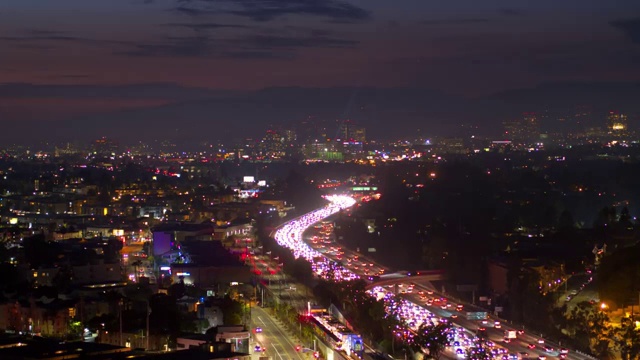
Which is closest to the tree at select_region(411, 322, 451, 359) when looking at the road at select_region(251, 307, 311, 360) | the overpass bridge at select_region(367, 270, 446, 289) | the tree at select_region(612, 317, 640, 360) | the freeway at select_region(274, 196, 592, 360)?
the freeway at select_region(274, 196, 592, 360)

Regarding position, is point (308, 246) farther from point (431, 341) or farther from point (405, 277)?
point (431, 341)

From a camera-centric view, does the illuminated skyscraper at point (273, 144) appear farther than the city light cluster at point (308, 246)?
Yes

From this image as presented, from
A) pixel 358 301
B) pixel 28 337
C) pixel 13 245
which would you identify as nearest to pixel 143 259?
pixel 13 245

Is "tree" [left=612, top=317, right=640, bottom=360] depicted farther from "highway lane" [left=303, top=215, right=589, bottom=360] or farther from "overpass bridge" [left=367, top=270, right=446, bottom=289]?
"overpass bridge" [left=367, top=270, right=446, bottom=289]

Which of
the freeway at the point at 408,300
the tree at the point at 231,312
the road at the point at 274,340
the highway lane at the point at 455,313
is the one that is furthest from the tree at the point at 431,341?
the tree at the point at 231,312

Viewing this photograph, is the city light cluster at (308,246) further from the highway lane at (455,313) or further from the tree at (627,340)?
the tree at (627,340)

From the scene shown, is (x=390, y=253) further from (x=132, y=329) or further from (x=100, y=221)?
(x=132, y=329)

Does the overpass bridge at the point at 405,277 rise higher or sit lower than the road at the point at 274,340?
lower
